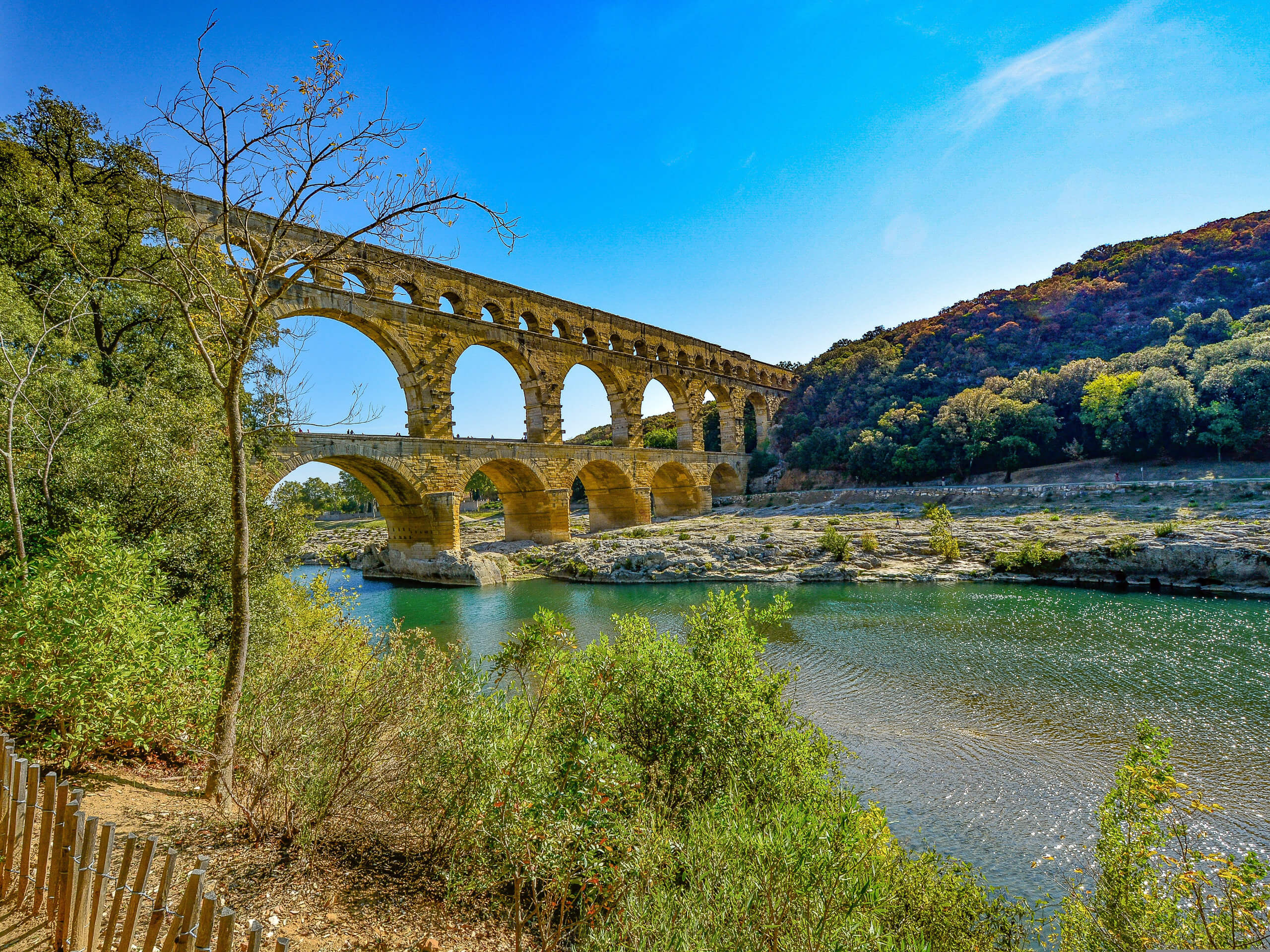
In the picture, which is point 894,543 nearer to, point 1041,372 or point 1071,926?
point 1071,926

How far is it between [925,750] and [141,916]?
22.6ft

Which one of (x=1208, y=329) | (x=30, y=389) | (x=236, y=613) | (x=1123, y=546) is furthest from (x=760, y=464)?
(x=236, y=613)

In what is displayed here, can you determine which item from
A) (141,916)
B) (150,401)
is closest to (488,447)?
(150,401)

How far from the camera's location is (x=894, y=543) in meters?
18.2

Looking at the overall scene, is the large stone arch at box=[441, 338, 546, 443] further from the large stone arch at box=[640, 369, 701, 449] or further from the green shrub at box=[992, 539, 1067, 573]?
the green shrub at box=[992, 539, 1067, 573]

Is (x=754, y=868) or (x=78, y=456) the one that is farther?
(x=78, y=456)

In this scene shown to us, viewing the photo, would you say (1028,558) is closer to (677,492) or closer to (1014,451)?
(1014,451)

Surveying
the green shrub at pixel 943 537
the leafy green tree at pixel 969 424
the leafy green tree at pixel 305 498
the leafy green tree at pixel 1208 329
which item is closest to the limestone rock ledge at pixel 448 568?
the leafy green tree at pixel 305 498

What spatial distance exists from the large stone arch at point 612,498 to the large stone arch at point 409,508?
8116 mm

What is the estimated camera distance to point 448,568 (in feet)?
58.9

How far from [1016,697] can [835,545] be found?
9.86 m

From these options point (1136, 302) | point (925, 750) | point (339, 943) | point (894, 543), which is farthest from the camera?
point (1136, 302)

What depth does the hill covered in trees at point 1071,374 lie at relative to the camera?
78.9ft

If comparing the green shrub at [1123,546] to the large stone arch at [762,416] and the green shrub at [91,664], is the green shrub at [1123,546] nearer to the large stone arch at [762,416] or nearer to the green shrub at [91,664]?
the green shrub at [91,664]
